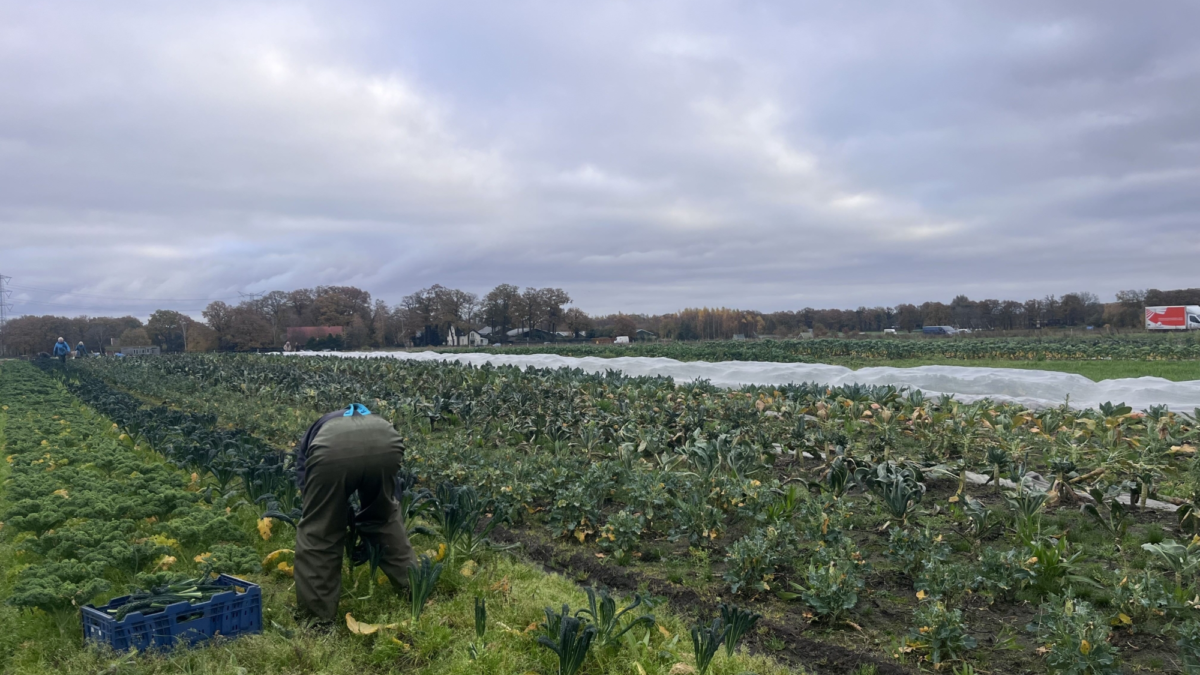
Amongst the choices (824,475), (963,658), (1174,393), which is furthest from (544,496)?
(1174,393)

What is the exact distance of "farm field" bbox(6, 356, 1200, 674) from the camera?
3791mm

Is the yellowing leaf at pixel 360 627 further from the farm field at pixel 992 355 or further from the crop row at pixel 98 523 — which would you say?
A: the farm field at pixel 992 355

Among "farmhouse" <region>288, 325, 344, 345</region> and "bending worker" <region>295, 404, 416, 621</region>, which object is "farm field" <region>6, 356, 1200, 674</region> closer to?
"bending worker" <region>295, 404, 416, 621</region>

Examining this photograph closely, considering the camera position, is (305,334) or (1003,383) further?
Answer: (305,334)

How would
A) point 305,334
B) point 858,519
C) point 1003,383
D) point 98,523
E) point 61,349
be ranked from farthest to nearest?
1. point 305,334
2. point 61,349
3. point 1003,383
4. point 858,519
5. point 98,523

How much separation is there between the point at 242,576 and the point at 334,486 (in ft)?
4.73

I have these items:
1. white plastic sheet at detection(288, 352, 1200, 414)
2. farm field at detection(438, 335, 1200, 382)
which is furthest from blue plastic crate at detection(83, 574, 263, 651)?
farm field at detection(438, 335, 1200, 382)

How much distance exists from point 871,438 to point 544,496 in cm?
356

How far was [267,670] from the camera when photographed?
3.48 m

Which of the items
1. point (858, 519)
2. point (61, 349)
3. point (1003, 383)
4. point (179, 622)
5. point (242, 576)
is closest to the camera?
point (179, 622)

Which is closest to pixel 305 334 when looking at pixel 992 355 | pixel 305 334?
pixel 305 334

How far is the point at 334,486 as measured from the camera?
3908 millimetres

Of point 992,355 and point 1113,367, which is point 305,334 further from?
point 1113,367

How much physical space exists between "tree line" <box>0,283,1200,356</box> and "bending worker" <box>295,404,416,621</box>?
201ft
